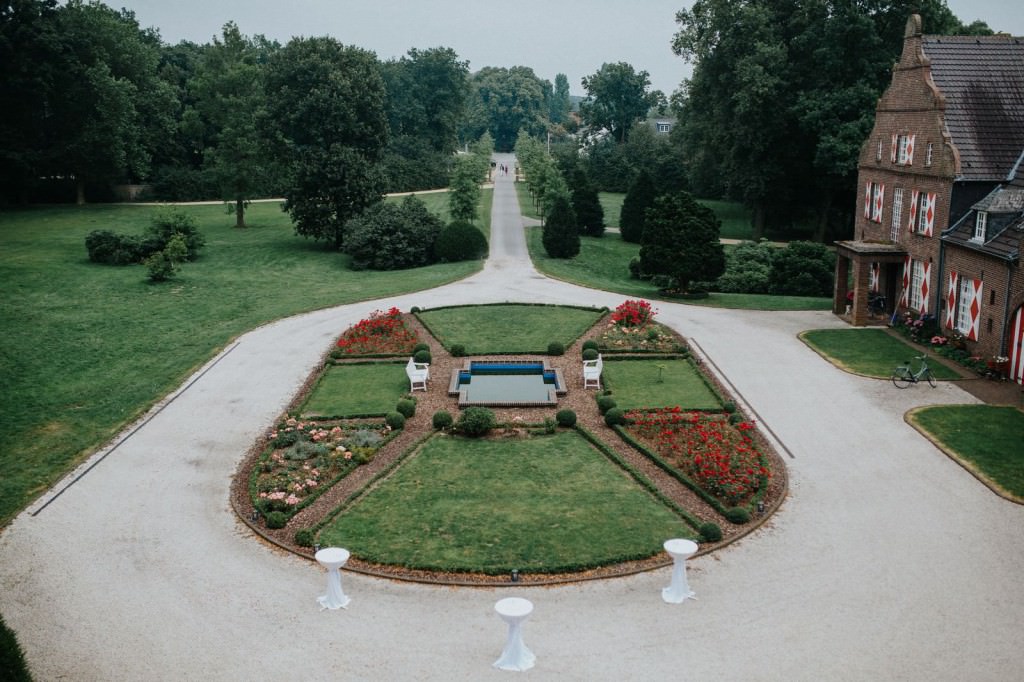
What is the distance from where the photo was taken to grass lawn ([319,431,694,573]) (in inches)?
650

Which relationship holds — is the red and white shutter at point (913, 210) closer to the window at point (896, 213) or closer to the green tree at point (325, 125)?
the window at point (896, 213)

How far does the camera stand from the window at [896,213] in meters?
34.1

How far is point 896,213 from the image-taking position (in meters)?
34.5

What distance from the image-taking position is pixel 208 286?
136 feet

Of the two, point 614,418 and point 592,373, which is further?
point 592,373

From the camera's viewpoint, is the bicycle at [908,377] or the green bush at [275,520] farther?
the bicycle at [908,377]

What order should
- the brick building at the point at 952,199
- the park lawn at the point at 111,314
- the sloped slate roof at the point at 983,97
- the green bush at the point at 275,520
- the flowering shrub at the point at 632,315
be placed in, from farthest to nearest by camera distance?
the flowering shrub at the point at 632,315 → the sloped slate roof at the point at 983,97 → the brick building at the point at 952,199 → the park lawn at the point at 111,314 → the green bush at the point at 275,520

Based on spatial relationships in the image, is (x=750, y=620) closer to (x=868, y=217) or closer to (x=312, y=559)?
(x=312, y=559)

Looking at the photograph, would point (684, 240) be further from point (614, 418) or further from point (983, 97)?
point (614, 418)

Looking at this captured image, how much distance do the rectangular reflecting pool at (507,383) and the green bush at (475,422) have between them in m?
2.09

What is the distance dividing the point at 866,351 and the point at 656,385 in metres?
8.18

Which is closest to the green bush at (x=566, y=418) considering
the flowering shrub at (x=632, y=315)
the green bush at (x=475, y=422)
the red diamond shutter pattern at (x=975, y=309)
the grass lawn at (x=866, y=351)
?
the green bush at (x=475, y=422)

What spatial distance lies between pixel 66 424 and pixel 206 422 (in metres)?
3.66

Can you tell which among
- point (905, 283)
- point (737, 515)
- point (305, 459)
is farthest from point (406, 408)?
point (905, 283)
